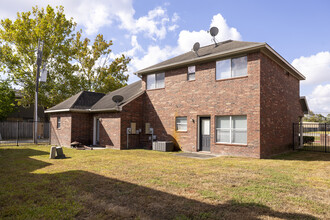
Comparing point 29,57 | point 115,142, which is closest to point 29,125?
point 29,57

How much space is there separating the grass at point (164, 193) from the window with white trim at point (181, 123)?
6.61m

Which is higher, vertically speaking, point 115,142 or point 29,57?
point 29,57

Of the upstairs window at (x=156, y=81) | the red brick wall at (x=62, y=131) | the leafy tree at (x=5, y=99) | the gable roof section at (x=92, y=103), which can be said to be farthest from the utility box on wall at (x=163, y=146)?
the leafy tree at (x=5, y=99)

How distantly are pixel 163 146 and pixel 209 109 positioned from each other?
403cm

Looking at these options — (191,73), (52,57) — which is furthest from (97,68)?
(191,73)

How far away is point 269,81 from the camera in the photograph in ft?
42.7

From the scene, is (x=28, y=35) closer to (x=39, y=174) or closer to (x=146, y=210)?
(x=39, y=174)

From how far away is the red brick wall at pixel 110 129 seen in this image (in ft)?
52.3

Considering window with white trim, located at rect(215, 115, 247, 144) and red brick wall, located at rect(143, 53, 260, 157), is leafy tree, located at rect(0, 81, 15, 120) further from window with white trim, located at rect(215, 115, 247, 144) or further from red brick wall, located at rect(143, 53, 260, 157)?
window with white trim, located at rect(215, 115, 247, 144)

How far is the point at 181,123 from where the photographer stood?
15.2m

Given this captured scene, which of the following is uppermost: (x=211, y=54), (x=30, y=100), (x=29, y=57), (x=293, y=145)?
(x=29, y=57)

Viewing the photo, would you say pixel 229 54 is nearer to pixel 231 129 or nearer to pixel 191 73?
pixel 191 73

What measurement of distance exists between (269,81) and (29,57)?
85.8ft

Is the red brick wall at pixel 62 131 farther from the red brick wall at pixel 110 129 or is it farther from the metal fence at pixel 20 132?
the metal fence at pixel 20 132
